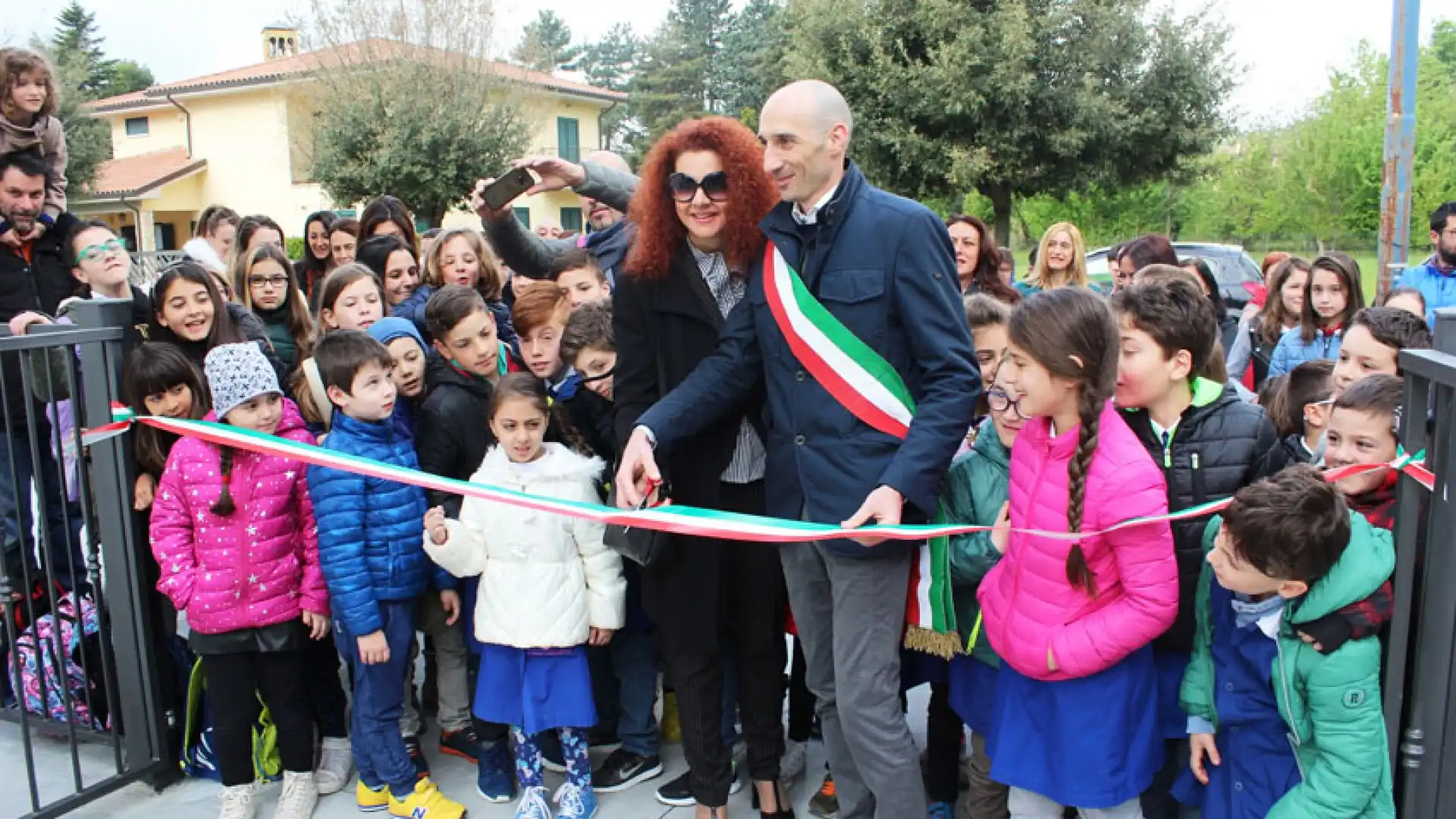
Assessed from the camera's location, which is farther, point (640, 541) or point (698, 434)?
point (698, 434)

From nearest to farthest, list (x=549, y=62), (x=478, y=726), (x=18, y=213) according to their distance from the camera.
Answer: (x=478, y=726) → (x=18, y=213) → (x=549, y=62)

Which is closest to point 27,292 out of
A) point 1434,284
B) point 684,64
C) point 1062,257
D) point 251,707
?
point 251,707

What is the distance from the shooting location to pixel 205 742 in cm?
377

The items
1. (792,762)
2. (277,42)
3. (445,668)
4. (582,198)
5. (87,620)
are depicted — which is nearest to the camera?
(792,762)

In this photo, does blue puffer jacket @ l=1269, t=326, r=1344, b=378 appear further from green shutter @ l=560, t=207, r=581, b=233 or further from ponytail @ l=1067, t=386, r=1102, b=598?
green shutter @ l=560, t=207, r=581, b=233

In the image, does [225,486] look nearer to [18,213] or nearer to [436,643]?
[436,643]

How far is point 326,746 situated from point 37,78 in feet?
12.1

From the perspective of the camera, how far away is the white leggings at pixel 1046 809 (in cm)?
273

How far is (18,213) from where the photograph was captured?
485 centimetres

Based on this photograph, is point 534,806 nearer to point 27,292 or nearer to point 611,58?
point 27,292

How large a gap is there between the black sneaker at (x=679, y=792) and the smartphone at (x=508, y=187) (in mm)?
2051

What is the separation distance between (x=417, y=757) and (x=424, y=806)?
312mm

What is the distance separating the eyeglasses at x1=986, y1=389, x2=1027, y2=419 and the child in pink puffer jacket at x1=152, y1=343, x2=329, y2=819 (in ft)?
7.12

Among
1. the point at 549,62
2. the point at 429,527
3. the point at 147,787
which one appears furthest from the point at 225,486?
the point at 549,62
